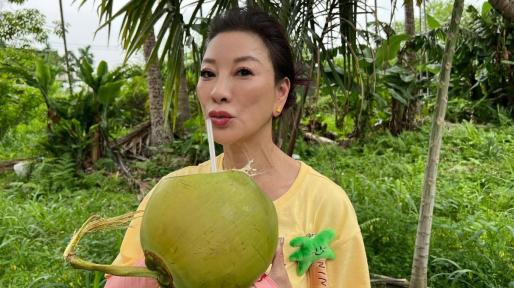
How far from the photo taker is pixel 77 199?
4.57m

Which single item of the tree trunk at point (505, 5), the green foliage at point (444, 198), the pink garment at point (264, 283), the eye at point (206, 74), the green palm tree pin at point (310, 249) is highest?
the tree trunk at point (505, 5)

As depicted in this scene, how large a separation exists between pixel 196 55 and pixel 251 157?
51.2 inches

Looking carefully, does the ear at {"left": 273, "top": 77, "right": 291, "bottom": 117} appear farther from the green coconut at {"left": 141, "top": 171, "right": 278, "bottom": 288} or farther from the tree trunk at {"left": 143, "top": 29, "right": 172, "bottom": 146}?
the tree trunk at {"left": 143, "top": 29, "right": 172, "bottom": 146}

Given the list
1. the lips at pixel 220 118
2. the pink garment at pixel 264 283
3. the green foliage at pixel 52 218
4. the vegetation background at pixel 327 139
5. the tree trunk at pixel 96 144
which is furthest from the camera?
the tree trunk at pixel 96 144

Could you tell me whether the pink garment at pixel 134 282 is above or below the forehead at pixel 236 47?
below

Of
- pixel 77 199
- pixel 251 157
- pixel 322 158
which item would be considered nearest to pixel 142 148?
pixel 77 199

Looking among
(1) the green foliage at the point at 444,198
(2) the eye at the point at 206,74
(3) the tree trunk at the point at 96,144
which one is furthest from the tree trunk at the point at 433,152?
(3) the tree trunk at the point at 96,144

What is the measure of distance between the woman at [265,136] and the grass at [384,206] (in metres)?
1.53

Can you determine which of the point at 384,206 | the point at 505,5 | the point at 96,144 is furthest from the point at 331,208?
the point at 96,144

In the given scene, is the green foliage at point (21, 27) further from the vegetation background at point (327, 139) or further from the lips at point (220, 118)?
the lips at point (220, 118)

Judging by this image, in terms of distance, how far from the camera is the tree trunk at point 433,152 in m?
2.05

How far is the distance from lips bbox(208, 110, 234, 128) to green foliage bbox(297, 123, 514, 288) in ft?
6.24

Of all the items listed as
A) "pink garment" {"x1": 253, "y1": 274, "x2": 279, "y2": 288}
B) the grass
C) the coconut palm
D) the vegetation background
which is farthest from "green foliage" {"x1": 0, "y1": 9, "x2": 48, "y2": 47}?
"pink garment" {"x1": 253, "y1": 274, "x2": 279, "y2": 288}

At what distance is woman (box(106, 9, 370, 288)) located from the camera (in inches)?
41.3
